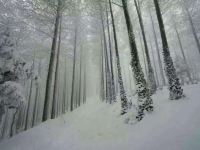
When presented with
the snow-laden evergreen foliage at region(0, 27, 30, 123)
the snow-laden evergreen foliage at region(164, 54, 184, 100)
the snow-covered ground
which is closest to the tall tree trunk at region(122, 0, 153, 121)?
the snow-covered ground

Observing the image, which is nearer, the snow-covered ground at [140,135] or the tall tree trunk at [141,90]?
the snow-covered ground at [140,135]

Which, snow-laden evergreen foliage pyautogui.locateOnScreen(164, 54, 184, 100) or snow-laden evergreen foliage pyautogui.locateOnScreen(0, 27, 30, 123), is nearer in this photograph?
snow-laden evergreen foliage pyautogui.locateOnScreen(164, 54, 184, 100)

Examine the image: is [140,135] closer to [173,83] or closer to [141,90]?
[141,90]

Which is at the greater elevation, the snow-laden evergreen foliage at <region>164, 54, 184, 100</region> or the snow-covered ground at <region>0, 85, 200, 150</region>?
the snow-laden evergreen foliage at <region>164, 54, 184, 100</region>

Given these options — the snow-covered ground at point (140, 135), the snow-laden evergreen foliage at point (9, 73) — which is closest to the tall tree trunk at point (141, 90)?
the snow-covered ground at point (140, 135)

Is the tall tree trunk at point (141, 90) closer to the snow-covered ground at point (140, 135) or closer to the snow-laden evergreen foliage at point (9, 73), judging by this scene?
the snow-covered ground at point (140, 135)

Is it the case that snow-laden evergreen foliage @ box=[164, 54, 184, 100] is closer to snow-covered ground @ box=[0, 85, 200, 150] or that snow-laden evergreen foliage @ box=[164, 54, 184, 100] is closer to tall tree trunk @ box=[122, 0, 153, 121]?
snow-covered ground @ box=[0, 85, 200, 150]

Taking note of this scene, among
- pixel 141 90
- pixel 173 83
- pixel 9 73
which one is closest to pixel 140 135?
pixel 141 90

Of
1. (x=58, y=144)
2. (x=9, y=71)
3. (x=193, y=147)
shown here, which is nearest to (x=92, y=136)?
(x=58, y=144)

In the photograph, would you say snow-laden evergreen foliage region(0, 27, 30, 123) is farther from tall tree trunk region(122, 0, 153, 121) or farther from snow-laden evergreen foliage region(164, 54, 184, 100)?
snow-laden evergreen foliage region(164, 54, 184, 100)

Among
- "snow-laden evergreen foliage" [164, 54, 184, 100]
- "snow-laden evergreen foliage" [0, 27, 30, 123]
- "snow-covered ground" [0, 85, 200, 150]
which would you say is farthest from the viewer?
"snow-laden evergreen foliage" [0, 27, 30, 123]

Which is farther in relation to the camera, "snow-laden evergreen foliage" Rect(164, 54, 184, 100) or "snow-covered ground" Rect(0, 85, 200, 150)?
"snow-laden evergreen foliage" Rect(164, 54, 184, 100)

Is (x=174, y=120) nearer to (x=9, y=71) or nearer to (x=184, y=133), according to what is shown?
(x=184, y=133)

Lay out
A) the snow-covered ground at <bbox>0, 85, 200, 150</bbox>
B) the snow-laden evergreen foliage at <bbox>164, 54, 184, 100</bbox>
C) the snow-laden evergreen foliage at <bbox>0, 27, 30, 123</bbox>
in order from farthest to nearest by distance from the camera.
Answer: the snow-laden evergreen foliage at <bbox>0, 27, 30, 123</bbox> < the snow-laden evergreen foliage at <bbox>164, 54, 184, 100</bbox> < the snow-covered ground at <bbox>0, 85, 200, 150</bbox>
